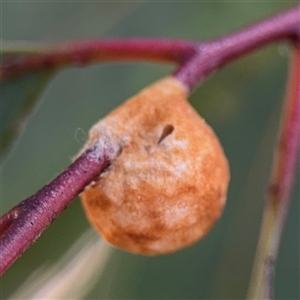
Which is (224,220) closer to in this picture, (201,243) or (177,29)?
(201,243)

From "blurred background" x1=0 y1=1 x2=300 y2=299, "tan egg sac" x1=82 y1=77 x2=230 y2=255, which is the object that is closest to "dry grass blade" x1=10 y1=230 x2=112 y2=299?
"blurred background" x1=0 y1=1 x2=300 y2=299

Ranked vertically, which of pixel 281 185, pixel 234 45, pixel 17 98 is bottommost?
pixel 281 185

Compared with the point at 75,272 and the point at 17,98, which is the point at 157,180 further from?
the point at 75,272

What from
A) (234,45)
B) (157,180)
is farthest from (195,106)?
(157,180)

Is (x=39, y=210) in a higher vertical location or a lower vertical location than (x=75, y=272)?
higher

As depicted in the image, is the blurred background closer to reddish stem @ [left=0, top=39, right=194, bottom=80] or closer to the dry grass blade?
the dry grass blade
